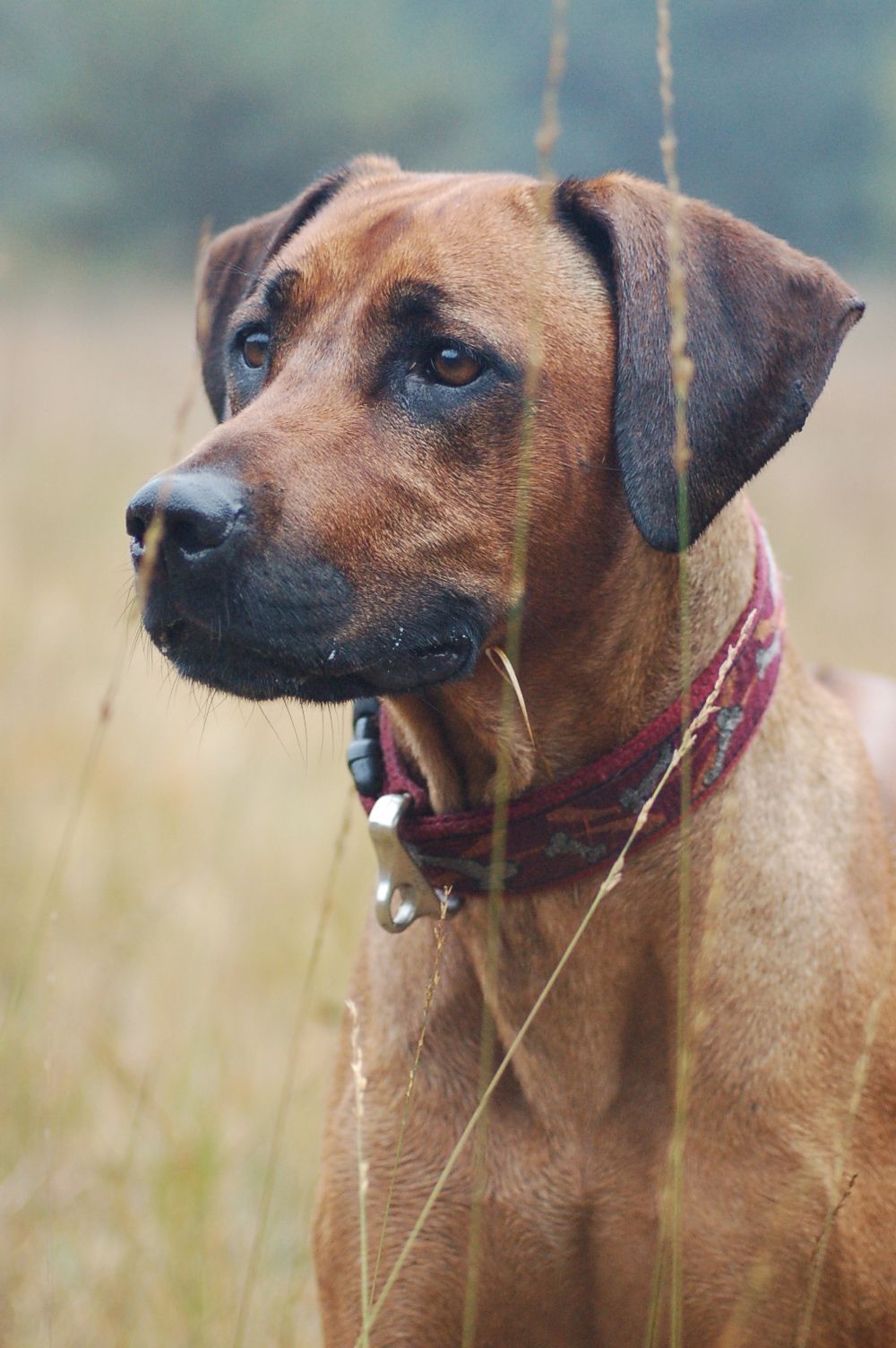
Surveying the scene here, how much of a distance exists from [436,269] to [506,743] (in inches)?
31.0

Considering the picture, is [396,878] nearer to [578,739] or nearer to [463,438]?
[578,739]

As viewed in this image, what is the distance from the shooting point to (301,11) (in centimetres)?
2852

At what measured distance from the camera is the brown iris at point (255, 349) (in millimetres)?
2768

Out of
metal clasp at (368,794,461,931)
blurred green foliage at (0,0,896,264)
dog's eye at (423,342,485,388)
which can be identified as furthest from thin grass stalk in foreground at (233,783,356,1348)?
blurred green foliage at (0,0,896,264)

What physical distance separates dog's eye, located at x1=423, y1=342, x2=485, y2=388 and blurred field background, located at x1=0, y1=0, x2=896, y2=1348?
628 mm

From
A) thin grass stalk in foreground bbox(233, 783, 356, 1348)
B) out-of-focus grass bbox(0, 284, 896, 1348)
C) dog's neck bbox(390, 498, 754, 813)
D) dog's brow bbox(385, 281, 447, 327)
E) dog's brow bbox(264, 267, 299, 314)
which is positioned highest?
dog's brow bbox(385, 281, 447, 327)

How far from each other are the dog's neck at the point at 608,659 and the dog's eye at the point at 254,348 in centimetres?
73

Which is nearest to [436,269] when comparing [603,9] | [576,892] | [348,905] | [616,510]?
[616,510]

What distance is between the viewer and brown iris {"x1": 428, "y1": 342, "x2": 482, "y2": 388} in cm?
239

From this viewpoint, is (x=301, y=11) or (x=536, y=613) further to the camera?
(x=301, y=11)

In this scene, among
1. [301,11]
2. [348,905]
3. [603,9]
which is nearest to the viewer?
[348,905]

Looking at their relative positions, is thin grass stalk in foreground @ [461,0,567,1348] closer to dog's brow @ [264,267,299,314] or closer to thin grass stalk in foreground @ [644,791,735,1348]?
thin grass stalk in foreground @ [644,791,735,1348]

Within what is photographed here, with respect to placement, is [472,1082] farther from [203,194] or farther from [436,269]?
[203,194]

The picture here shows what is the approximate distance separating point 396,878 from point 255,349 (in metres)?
1.04
